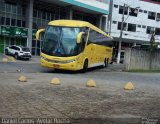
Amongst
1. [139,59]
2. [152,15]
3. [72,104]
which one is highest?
[152,15]

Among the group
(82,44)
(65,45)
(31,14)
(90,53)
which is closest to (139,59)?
(90,53)

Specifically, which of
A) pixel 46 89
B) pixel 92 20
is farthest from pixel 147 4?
pixel 46 89

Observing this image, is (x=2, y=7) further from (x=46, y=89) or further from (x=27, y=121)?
(x=27, y=121)

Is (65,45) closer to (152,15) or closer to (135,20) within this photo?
(135,20)

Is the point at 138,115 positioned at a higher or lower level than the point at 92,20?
lower

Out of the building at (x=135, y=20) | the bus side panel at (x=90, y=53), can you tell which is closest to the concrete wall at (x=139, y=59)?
the bus side panel at (x=90, y=53)

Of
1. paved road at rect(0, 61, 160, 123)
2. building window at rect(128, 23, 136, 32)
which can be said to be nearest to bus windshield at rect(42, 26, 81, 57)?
paved road at rect(0, 61, 160, 123)

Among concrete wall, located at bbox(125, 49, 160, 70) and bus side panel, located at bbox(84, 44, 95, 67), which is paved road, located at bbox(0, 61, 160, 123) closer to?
bus side panel, located at bbox(84, 44, 95, 67)

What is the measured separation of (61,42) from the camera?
24031mm

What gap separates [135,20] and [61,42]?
53.4m

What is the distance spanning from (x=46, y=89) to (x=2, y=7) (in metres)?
41.2

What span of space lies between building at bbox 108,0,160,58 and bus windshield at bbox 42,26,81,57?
46.6 metres

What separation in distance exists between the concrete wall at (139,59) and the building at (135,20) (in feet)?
107

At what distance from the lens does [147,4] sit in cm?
7725
